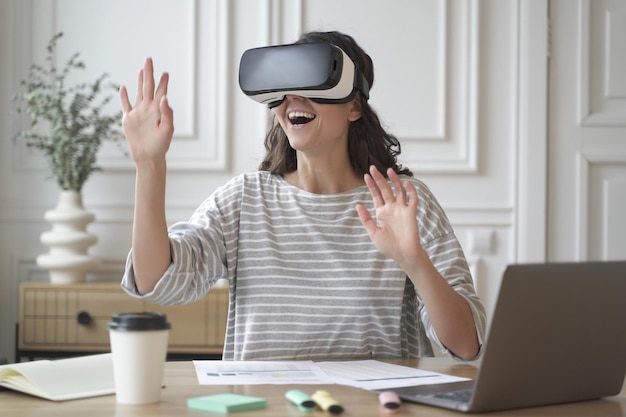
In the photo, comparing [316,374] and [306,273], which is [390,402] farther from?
[306,273]

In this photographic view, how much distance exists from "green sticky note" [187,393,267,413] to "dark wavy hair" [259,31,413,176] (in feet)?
2.77

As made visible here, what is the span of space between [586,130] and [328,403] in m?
2.53

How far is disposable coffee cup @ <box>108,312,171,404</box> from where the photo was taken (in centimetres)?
111

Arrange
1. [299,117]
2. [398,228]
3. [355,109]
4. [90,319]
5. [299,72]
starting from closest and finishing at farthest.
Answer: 1. [398,228]
2. [299,72]
3. [299,117]
4. [355,109]
5. [90,319]

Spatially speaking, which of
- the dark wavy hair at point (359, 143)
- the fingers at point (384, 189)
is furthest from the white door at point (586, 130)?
the fingers at point (384, 189)

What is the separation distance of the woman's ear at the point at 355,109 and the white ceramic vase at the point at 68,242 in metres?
1.45

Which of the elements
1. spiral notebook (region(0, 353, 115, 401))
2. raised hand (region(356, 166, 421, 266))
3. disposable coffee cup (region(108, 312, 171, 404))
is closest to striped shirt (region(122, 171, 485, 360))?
raised hand (region(356, 166, 421, 266))

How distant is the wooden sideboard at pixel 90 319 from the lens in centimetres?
296

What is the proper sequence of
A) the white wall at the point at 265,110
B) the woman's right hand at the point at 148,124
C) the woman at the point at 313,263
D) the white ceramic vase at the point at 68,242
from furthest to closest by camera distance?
the white wall at the point at 265,110
the white ceramic vase at the point at 68,242
the woman at the point at 313,263
the woman's right hand at the point at 148,124

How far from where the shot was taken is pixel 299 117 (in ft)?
5.97

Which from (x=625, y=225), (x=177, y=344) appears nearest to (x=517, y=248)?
(x=625, y=225)

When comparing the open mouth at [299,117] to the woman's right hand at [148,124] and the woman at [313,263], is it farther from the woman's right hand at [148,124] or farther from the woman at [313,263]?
the woman's right hand at [148,124]

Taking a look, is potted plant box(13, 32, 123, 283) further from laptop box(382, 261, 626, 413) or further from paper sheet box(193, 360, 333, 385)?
laptop box(382, 261, 626, 413)

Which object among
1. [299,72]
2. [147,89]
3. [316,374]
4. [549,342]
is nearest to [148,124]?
[147,89]
